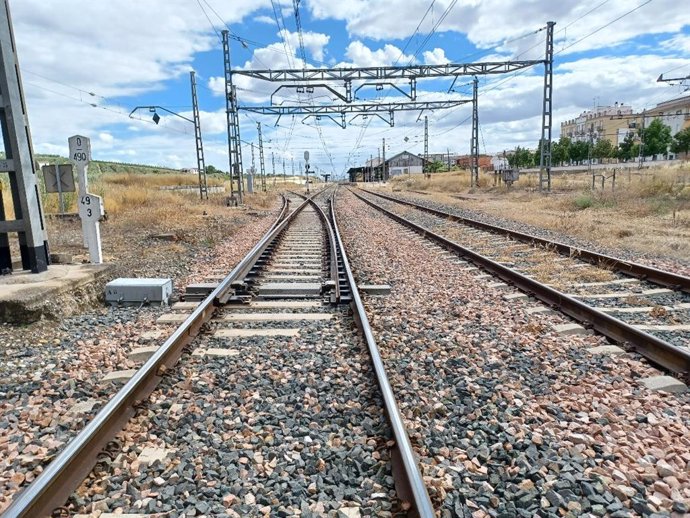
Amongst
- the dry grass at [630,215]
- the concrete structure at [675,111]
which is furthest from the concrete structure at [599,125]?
the dry grass at [630,215]

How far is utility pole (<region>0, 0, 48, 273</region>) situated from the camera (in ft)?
21.2

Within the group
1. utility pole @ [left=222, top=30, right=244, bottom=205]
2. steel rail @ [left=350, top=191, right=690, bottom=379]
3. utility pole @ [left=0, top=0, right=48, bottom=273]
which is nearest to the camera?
steel rail @ [left=350, top=191, right=690, bottom=379]

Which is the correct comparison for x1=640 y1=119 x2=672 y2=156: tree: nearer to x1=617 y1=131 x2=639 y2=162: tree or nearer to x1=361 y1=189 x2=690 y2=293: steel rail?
x1=617 y1=131 x2=639 y2=162: tree

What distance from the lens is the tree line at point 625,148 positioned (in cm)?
7594

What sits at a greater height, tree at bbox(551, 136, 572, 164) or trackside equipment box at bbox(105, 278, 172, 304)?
tree at bbox(551, 136, 572, 164)

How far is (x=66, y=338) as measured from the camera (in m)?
5.16

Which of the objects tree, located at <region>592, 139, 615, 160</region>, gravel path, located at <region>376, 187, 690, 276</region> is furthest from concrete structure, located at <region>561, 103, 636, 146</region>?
gravel path, located at <region>376, 187, 690, 276</region>

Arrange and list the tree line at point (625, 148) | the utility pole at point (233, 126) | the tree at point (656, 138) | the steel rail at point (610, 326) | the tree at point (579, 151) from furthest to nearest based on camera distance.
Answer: the tree at point (579, 151)
the tree at point (656, 138)
the tree line at point (625, 148)
the utility pole at point (233, 126)
the steel rail at point (610, 326)

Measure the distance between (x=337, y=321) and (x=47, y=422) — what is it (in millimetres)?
2960

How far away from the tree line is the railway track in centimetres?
5905

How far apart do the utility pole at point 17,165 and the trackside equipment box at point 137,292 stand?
1.19m

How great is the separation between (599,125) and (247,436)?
→ 15766 cm

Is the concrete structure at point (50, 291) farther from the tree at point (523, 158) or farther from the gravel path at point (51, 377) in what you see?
the tree at point (523, 158)

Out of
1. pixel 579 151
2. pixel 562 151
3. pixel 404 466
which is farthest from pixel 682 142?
pixel 404 466
